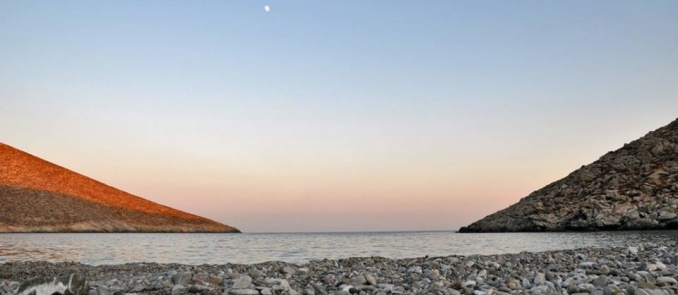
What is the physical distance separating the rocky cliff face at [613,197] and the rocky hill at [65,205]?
250 feet

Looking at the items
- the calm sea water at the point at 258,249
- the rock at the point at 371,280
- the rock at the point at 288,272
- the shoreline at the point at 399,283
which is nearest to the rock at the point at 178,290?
the shoreline at the point at 399,283

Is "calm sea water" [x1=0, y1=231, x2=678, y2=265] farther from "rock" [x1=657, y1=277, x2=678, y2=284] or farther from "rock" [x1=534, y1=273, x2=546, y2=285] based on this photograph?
"rock" [x1=657, y1=277, x2=678, y2=284]

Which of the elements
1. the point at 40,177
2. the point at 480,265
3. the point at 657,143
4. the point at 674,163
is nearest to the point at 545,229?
the point at 674,163

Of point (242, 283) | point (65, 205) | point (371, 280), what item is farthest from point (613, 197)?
point (65, 205)

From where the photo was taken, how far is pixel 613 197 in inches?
2734

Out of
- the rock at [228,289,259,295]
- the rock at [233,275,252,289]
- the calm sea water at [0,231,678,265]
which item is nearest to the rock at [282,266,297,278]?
the rock at [233,275,252,289]

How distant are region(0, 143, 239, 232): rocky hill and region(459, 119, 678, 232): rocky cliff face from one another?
76.3 m

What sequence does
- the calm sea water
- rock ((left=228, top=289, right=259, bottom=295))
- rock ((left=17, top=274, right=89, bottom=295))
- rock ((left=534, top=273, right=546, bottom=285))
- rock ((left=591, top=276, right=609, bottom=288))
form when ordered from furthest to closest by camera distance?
1. the calm sea water
2. rock ((left=534, top=273, right=546, bottom=285))
3. rock ((left=591, top=276, right=609, bottom=288))
4. rock ((left=228, top=289, right=259, bottom=295))
5. rock ((left=17, top=274, right=89, bottom=295))

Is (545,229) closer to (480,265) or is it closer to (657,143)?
(657,143)

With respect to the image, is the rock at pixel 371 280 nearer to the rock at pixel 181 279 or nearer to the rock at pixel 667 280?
the rock at pixel 181 279

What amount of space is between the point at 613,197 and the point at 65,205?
332ft

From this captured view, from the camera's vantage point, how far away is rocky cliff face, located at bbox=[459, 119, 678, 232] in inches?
2502

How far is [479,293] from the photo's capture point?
9695 millimetres

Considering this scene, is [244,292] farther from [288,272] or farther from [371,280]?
[288,272]
